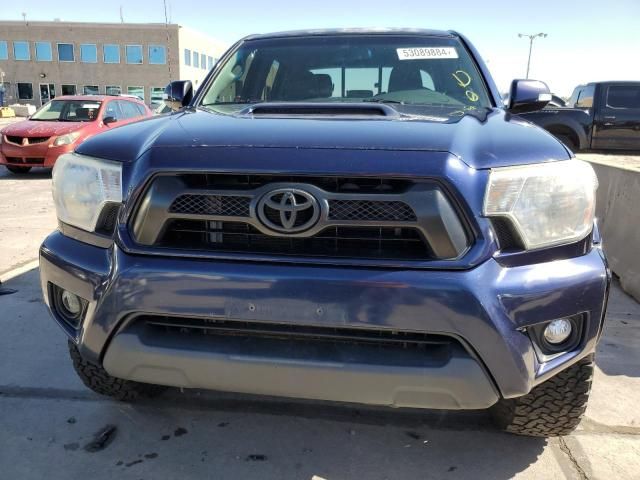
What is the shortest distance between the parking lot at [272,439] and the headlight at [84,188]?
3.28 feet

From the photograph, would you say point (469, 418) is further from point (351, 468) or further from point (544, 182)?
point (544, 182)

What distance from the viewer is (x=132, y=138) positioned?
207cm

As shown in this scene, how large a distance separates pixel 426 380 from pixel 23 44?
54703 mm

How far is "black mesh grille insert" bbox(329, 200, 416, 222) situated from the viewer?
1.76 metres

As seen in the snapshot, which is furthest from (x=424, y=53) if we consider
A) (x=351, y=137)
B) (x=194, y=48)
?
(x=194, y=48)

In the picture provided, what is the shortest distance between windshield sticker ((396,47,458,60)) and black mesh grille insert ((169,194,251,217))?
1773 mm

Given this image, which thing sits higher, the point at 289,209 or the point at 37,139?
the point at 289,209

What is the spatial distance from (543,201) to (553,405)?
856mm

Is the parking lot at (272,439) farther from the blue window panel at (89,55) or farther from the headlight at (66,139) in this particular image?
the blue window panel at (89,55)

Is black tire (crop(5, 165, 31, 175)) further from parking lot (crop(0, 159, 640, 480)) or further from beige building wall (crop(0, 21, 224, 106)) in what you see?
beige building wall (crop(0, 21, 224, 106))

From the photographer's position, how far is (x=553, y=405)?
210cm

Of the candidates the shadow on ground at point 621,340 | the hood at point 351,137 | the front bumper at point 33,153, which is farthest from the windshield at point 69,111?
the shadow on ground at point 621,340

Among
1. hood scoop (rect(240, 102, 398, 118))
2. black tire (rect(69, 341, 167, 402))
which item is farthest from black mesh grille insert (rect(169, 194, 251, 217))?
black tire (rect(69, 341, 167, 402))

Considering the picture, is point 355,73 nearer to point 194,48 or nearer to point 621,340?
point 621,340
